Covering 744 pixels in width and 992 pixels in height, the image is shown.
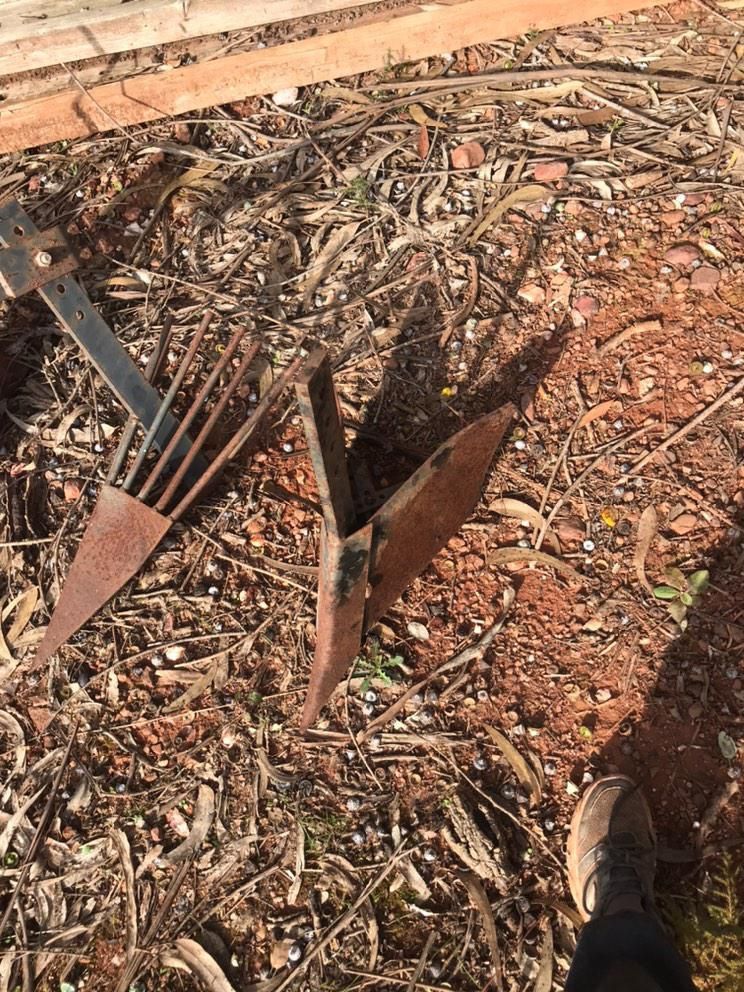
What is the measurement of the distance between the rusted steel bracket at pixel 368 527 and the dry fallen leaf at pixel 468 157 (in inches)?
55.8

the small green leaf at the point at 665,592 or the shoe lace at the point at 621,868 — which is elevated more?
the small green leaf at the point at 665,592

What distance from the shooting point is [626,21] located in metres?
3.81

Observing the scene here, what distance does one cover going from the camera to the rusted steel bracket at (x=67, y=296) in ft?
8.14

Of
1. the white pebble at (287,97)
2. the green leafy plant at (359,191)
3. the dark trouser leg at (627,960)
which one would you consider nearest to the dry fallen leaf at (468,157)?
the green leafy plant at (359,191)

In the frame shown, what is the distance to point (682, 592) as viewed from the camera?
2.89m

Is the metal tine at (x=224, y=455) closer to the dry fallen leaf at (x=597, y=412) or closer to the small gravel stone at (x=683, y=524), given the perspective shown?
the dry fallen leaf at (x=597, y=412)

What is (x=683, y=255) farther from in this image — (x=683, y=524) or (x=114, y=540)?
(x=114, y=540)

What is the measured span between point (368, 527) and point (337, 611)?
0.96 feet

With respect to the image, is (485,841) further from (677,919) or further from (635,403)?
(635,403)

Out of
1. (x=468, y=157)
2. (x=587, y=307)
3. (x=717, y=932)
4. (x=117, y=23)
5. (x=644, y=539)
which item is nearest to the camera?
(x=717, y=932)

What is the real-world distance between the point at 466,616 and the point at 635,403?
1088 millimetres

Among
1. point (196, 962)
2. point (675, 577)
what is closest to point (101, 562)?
point (196, 962)

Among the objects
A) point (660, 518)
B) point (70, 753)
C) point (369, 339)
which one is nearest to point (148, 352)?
point (369, 339)

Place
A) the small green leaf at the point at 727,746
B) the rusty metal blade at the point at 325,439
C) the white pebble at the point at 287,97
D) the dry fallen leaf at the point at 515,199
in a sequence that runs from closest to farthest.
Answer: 1. the rusty metal blade at the point at 325,439
2. the small green leaf at the point at 727,746
3. the dry fallen leaf at the point at 515,199
4. the white pebble at the point at 287,97
